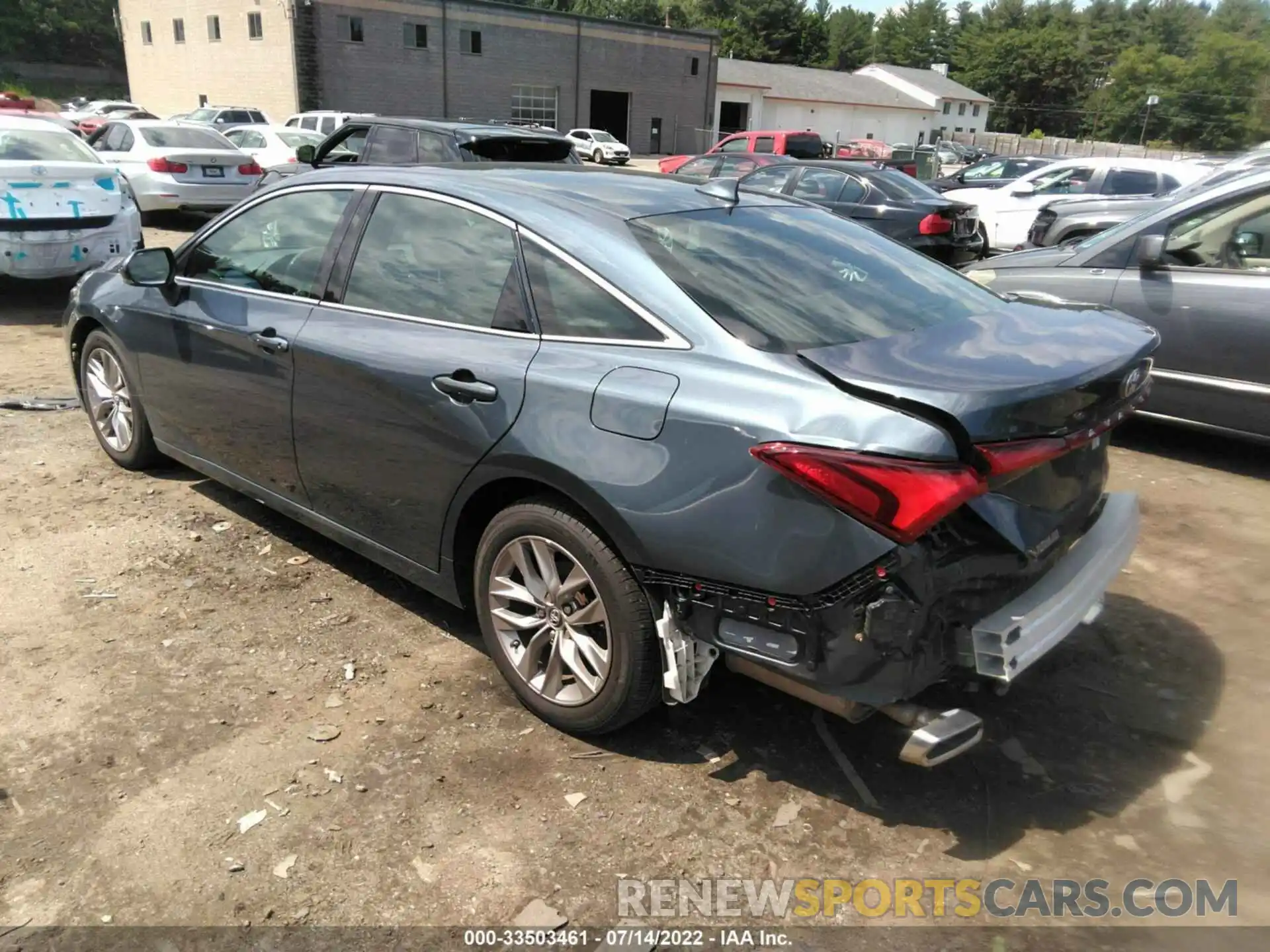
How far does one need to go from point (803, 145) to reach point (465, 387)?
2491 cm

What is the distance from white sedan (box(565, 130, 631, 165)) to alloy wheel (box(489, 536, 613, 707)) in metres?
36.5

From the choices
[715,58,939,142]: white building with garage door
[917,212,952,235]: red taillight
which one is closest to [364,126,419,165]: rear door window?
[917,212,952,235]: red taillight

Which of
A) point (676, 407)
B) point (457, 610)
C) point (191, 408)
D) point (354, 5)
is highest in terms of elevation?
point (354, 5)

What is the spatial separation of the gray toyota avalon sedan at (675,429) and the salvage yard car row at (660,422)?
0.04ft

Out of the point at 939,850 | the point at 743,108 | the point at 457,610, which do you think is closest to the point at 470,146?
the point at 457,610

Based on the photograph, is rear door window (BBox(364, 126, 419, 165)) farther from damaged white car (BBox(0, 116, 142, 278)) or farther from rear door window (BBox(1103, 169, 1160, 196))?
rear door window (BBox(1103, 169, 1160, 196))

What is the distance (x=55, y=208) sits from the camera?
26.9 feet

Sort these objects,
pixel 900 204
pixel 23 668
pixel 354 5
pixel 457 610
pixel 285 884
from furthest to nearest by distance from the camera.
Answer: pixel 354 5, pixel 900 204, pixel 457 610, pixel 23 668, pixel 285 884

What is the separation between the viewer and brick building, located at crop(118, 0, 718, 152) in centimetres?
3778

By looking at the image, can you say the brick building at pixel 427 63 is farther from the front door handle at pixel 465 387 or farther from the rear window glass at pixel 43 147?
the front door handle at pixel 465 387

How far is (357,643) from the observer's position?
3.60 m

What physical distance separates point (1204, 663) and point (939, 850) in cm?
167

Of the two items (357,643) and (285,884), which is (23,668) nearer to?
(357,643)

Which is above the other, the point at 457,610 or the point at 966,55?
the point at 966,55
